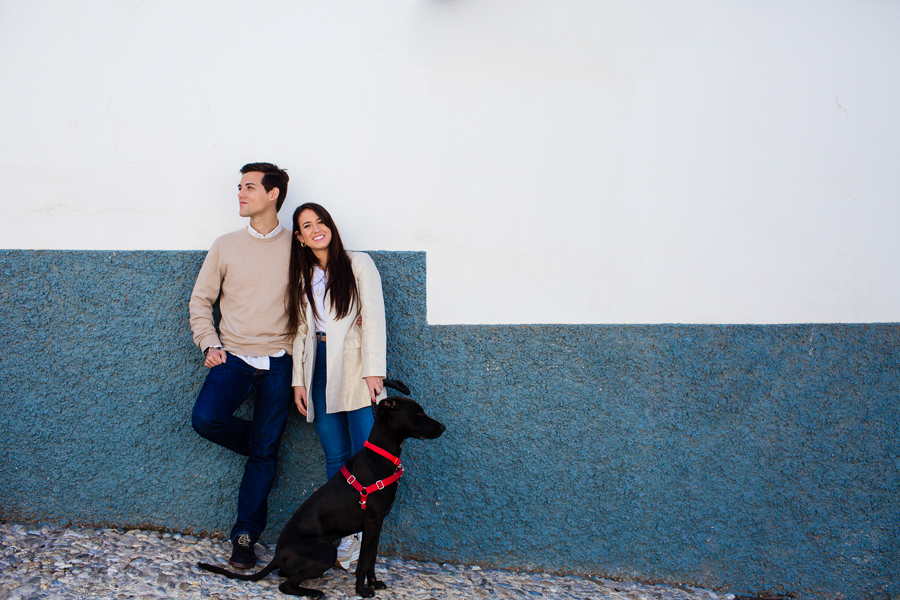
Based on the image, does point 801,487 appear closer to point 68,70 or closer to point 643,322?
point 643,322

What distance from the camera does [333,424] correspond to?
302 cm

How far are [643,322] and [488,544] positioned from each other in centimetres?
161

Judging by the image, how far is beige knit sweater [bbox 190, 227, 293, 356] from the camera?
2994 mm

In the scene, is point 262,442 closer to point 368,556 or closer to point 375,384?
point 375,384

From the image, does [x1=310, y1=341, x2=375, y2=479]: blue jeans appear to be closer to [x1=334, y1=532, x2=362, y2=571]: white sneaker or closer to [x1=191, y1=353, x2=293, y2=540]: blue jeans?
[x1=191, y1=353, x2=293, y2=540]: blue jeans

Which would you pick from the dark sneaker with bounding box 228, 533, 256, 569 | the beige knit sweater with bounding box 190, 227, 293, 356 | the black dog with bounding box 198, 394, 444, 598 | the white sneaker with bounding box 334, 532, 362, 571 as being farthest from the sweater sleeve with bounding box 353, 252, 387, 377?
the dark sneaker with bounding box 228, 533, 256, 569

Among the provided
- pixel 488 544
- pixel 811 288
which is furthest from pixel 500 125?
pixel 488 544

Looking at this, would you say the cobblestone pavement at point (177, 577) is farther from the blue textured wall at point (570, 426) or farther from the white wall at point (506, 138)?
the white wall at point (506, 138)

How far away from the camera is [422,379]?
128 inches

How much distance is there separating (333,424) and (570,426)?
1364 mm

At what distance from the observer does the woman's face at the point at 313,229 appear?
2.96 meters

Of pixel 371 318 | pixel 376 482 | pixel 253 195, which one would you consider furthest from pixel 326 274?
pixel 376 482

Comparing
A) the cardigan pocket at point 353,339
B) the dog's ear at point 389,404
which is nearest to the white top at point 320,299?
the cardigan pocket at point 353,339

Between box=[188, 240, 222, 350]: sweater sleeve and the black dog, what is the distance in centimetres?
101
